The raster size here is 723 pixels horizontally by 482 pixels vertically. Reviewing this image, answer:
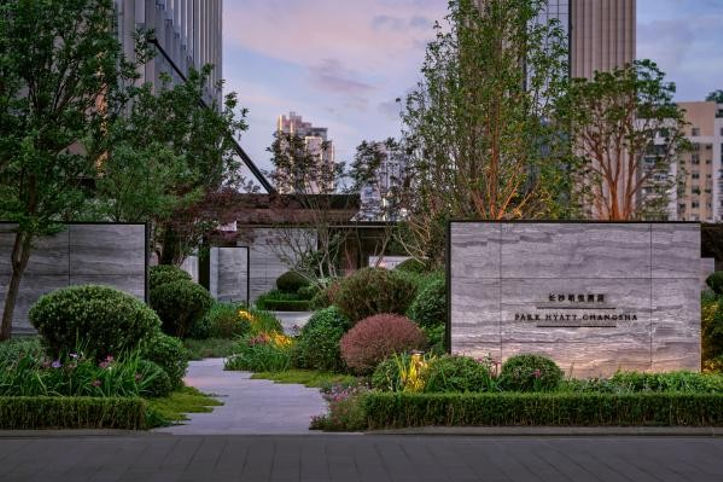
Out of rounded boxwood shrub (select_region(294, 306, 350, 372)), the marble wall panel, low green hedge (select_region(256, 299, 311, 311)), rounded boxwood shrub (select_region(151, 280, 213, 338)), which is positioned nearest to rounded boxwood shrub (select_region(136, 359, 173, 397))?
rounded boxwood shrub (select_region(294, 306, 350, 372))

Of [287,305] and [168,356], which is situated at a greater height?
[168,356]

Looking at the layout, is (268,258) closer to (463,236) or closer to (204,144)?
(204,144)

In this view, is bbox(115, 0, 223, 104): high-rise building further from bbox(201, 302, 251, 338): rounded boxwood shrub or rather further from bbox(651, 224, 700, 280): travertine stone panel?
bbox(651, 224, 700, 280): travertine stone panel

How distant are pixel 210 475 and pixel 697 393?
20.0 ft

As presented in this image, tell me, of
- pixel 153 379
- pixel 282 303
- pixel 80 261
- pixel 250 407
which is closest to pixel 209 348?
pixel 80 261

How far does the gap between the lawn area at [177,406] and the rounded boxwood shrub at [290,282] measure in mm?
31080

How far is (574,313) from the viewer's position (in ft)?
50.4

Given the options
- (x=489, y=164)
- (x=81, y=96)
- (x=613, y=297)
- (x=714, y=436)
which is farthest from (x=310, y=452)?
(x=489, y=164)

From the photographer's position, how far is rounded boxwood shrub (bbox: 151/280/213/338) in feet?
78.7

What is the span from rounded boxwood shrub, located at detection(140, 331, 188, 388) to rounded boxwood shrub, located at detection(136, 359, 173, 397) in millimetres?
725

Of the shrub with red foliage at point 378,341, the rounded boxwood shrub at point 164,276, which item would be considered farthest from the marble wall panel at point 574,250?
the rounded boxwood shrub at point 164,276

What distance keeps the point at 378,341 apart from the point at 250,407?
2.85m

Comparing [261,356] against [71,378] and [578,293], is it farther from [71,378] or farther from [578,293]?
[71,378]

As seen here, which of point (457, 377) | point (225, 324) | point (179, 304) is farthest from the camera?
point (225, 324)
